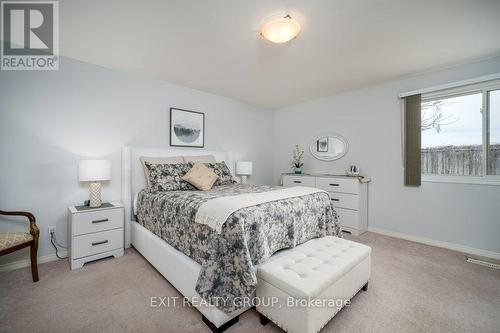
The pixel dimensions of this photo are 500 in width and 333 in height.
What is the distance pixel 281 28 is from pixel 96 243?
2.83 metres

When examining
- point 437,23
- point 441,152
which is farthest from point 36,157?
point 441,152

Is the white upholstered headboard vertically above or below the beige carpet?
above

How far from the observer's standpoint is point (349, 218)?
327cm

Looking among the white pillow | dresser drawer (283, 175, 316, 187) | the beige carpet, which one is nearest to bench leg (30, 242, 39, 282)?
the beige carpet

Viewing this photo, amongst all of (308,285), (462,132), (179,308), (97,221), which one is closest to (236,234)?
(308,285)

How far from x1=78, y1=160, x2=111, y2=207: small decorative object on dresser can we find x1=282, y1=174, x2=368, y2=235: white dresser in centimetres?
316

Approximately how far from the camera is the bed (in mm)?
1355

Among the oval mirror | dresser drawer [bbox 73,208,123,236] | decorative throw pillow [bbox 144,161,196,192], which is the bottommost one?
dresser drawer [bbox 73,208,123,236]

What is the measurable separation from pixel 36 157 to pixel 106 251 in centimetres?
127

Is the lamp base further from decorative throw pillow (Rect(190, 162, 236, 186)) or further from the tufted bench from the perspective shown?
the tufted bench

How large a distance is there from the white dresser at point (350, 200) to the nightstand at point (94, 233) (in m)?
3.06

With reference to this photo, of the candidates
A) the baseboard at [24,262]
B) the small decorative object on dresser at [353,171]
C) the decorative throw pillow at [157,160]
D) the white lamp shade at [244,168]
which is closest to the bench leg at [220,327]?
the decorative throw pillow at [157,160]

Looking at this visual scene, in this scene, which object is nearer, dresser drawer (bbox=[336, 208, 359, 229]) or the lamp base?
the lamp base

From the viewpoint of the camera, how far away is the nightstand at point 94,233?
7.08ft
